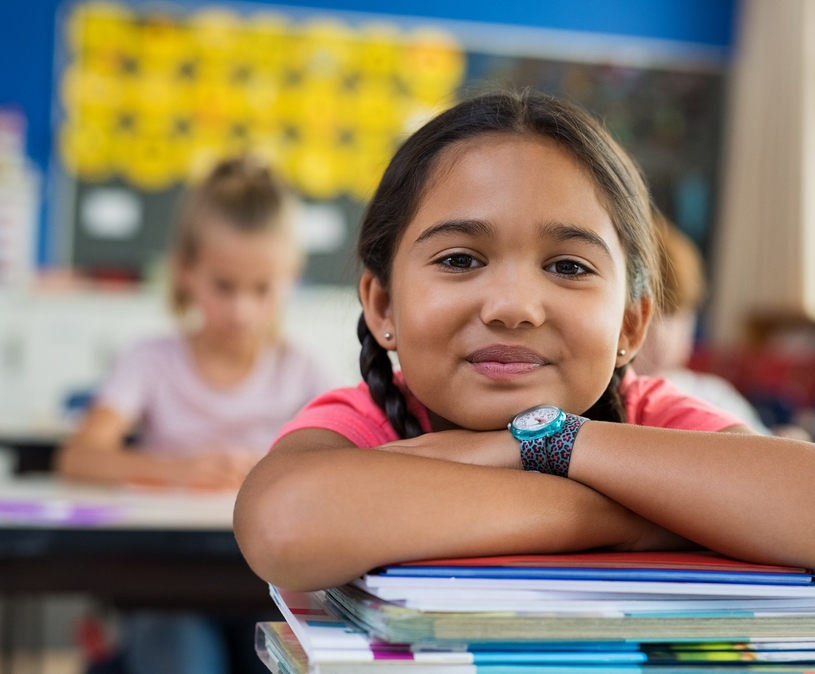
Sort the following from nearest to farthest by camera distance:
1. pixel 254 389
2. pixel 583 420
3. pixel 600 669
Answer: pixel 600 669, pixel 583 420, pixel 254 389

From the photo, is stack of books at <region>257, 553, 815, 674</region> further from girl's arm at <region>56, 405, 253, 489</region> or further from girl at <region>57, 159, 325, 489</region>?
girl at <region>57, 159, 325, 489</region>

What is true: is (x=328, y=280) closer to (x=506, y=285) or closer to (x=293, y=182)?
(x=293, y=182)

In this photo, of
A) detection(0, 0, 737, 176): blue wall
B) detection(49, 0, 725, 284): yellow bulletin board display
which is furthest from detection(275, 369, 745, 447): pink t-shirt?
detection(0, 0, 737, 176): blue wall

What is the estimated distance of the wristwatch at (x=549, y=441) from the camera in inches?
25.9

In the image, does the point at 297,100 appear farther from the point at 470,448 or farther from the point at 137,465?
the point at 470,448

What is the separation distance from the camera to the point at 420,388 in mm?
754

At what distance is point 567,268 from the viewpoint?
0.73 metres

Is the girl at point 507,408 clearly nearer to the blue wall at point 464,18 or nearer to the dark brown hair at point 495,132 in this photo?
the dark brown hair at point 495,132

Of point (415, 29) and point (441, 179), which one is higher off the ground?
point (415, 29)

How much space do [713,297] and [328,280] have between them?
2.23 m

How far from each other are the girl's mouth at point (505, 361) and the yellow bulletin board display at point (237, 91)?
453 cm

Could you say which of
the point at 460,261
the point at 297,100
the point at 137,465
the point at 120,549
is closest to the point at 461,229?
the point at 460,261

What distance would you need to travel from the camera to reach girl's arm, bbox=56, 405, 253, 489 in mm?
1716

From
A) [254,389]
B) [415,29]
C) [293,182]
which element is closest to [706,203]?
[415,29]
